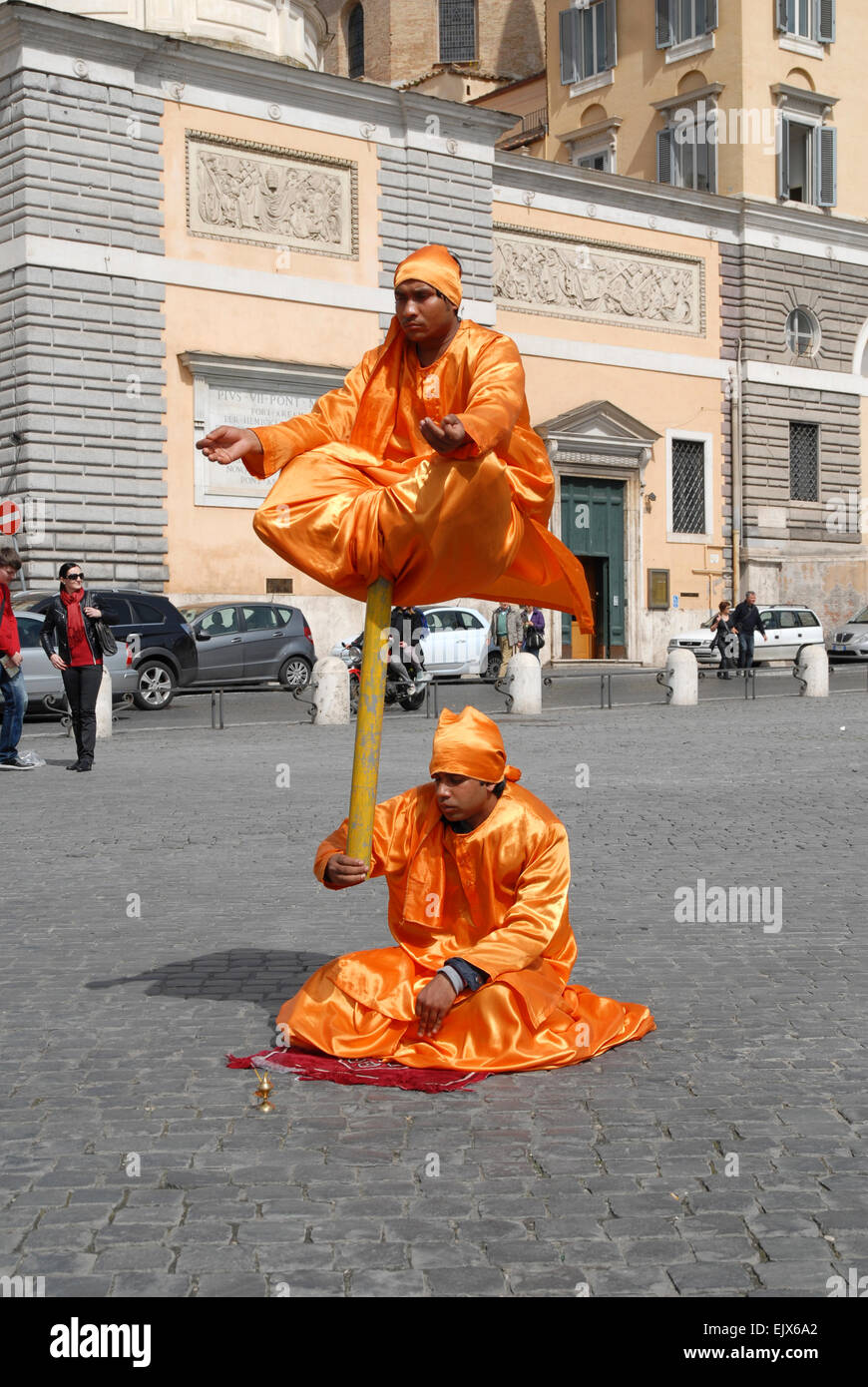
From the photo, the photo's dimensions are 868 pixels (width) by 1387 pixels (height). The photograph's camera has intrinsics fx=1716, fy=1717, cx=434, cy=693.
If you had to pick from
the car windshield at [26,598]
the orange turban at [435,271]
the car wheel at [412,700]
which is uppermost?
the orange turban at [435,271]

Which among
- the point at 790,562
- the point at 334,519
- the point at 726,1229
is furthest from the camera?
the point at 790,562

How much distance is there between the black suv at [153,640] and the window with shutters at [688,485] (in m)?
17.3

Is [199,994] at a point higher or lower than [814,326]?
lower

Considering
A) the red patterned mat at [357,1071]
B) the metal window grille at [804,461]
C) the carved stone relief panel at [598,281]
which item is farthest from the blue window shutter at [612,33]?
the red patterned mat at [357,1071]

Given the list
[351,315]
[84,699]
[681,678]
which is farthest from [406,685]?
[351,315]

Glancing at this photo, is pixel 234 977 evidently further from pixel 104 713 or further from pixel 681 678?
pixel 681 678

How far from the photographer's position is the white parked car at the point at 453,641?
29.1 metres

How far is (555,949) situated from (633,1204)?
1.50m

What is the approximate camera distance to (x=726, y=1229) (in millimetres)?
3754

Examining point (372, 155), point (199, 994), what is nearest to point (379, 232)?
point (372, 155)

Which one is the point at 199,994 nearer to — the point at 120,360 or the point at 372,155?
the point at 120,360

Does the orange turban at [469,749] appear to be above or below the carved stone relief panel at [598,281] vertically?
below

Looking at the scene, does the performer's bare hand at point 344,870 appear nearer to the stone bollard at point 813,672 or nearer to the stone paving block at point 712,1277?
the stone paving block at point 712,1277

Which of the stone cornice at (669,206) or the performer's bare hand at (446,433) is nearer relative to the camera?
the performer's bare hand at (446,433)
